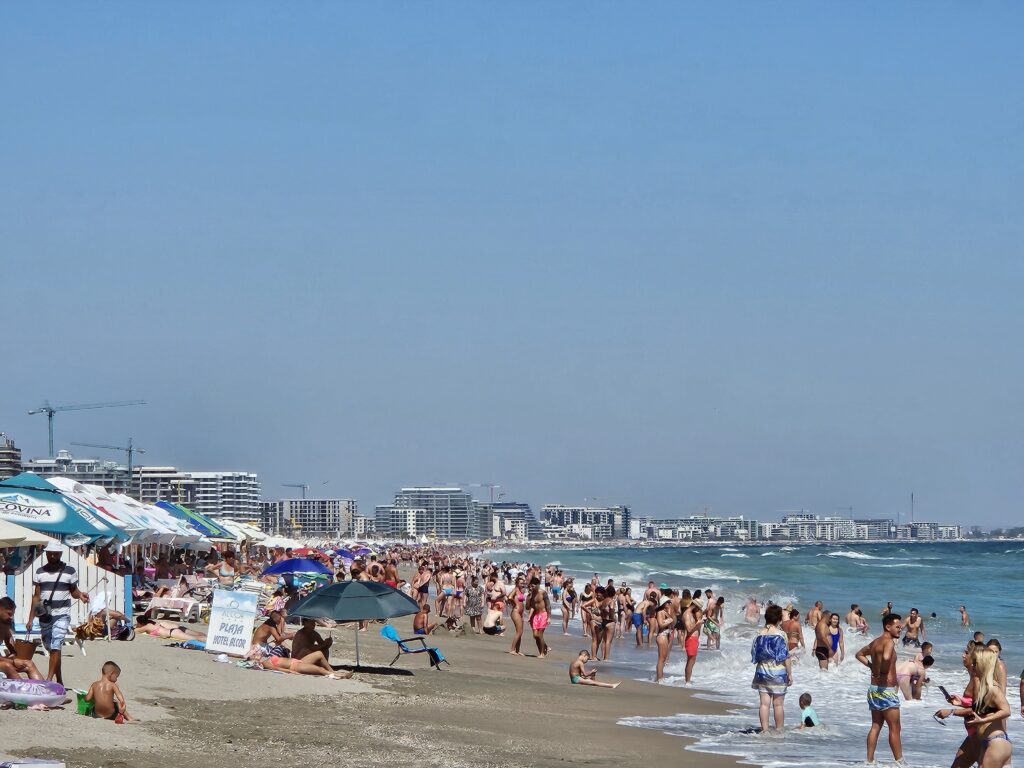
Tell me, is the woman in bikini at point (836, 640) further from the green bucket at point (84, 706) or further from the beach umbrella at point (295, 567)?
the green bucket at point (84, 706)

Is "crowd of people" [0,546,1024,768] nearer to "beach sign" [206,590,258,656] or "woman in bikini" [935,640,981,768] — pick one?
"woman in bikini" [935,640,981,768]

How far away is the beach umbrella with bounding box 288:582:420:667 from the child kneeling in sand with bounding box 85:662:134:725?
4372 millimetres

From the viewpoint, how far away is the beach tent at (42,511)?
570 inches

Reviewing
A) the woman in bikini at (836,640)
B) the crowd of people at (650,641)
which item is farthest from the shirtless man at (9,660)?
the woman in bikini at (836,640)

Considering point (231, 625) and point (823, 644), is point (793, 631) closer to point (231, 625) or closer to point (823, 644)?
point (823, 644)

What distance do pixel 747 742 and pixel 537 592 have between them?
8.45m

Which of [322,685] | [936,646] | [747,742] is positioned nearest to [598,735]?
[747,742]

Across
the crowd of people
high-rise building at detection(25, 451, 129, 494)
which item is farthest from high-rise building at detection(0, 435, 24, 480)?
the crowd of people

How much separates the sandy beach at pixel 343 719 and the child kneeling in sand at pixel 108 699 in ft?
0.45

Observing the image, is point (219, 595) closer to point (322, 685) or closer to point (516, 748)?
point (322, 685)

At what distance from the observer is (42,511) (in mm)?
14695

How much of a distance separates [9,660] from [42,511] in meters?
5.44

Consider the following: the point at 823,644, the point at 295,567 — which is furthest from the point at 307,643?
the point at 823,644

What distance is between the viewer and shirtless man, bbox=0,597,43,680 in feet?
31.2
